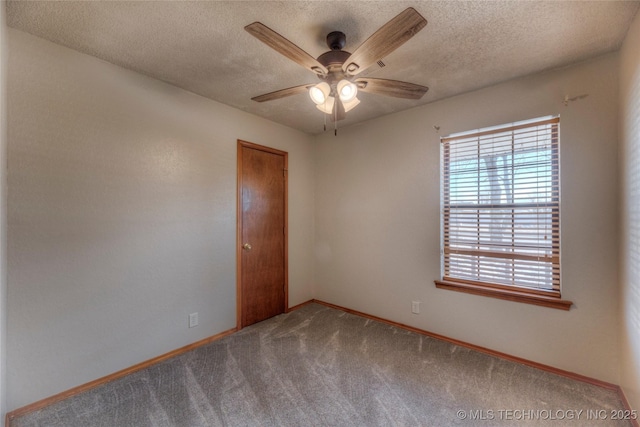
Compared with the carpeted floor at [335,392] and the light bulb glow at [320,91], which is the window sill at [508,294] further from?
the light bulb glow at [320,91]

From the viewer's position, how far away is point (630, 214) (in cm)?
166

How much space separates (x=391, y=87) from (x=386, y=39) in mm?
451

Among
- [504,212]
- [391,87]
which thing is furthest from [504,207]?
[391,87]

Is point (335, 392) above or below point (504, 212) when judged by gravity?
below

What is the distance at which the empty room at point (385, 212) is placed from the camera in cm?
162

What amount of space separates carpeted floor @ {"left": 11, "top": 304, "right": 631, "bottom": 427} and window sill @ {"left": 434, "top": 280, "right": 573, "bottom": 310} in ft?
1.77

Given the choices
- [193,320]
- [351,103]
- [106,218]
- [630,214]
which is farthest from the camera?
[193,320]

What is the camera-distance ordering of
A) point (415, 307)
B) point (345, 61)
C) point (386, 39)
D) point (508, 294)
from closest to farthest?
point (386, 39) → point (345, 61) → point (508, 294) → point (415, 307)

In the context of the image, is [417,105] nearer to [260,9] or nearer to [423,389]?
[260,9]

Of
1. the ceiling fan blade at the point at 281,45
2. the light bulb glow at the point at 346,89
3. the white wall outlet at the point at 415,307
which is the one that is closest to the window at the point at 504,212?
the white wall outlet at the point at 415,307

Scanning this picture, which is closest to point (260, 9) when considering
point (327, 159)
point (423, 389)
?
point (327, 159)

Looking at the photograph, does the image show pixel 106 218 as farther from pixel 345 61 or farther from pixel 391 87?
pixel 391 87

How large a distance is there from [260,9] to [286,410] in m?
2.49

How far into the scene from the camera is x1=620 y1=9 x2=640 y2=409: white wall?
1.54 metres
